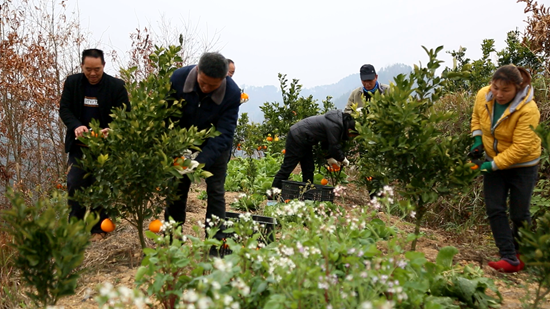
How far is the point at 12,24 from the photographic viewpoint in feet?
28.5

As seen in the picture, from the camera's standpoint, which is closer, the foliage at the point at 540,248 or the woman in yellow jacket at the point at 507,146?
the foliage at the point at 540,248

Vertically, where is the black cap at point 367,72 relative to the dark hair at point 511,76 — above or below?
above

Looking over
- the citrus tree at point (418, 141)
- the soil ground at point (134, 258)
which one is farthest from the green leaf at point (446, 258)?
the soil ground at point (134, 258)

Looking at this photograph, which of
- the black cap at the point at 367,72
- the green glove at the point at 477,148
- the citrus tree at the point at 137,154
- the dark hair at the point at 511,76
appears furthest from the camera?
the black cap at the point at 367,72

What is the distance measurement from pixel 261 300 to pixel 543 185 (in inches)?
158

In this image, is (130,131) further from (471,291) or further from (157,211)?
(471,291)

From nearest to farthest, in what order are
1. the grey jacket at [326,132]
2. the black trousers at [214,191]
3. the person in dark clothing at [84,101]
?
1. the black trousers at [214,191]
2. the person in dark clothing at [84,101]
3. the grey jacket at [326,132]

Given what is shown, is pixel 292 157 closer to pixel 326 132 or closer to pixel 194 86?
pixel 326 132

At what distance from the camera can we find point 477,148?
3.64 m

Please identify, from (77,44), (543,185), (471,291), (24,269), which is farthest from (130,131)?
(77,44)

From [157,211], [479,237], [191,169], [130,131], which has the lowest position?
[479,237]

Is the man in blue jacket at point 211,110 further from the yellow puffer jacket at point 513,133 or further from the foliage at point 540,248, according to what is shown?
the foliage at point 540,248

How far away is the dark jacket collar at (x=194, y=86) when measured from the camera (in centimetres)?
350

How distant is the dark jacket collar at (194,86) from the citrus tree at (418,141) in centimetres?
122
